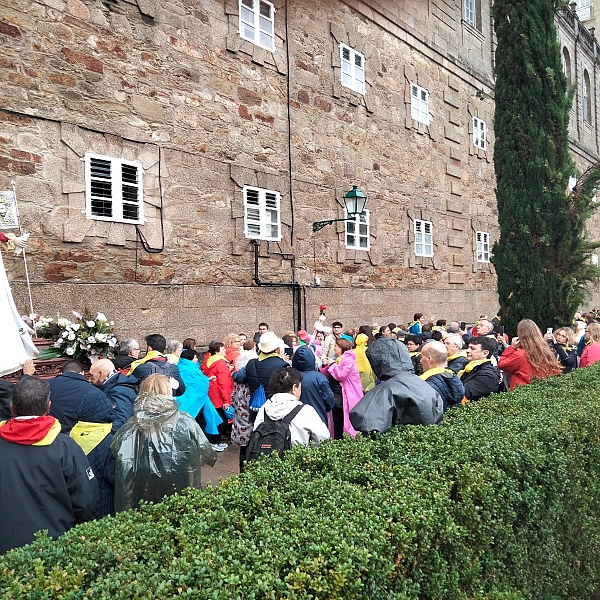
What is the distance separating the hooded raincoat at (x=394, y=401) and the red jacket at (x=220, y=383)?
4.44 meters

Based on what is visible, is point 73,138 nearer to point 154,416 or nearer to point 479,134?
point 154,416

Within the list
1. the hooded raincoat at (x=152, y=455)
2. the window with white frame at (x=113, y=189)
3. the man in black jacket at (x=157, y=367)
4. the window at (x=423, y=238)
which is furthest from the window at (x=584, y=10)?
the hooded raincoat at (x=152, y=455)

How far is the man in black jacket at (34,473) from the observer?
129 inches

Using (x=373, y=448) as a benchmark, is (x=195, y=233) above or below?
above

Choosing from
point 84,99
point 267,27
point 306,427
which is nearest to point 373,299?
point 267,27

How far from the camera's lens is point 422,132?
670 inches

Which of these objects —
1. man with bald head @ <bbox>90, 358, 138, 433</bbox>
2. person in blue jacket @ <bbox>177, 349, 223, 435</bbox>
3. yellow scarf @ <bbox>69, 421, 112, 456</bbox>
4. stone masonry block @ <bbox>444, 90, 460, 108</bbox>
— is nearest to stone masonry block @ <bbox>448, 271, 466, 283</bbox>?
stone masonry block @ <bbox>444, 90, 460, 108</bbox>

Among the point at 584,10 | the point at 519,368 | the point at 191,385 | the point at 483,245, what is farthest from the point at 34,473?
the point at 584,10

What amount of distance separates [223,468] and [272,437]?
3419 mm

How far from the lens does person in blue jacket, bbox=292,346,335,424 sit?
6.14 meters

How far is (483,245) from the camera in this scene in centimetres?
2025

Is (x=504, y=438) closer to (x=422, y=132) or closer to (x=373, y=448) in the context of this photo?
(x=373, y=448)

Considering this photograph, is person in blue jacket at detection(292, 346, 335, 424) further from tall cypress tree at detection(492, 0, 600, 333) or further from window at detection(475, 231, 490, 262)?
window at detection(475, 231, 490, 262)

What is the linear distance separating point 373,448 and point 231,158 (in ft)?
29.3
